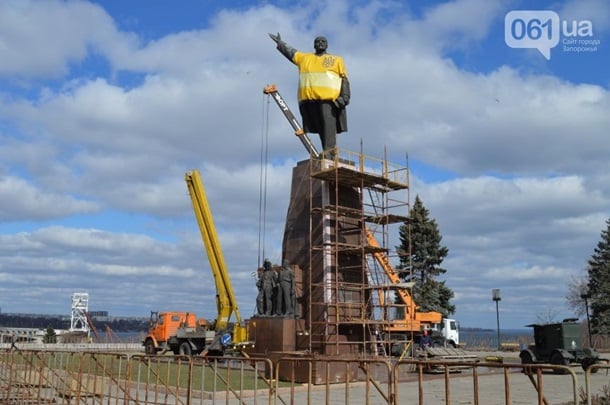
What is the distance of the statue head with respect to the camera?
2361cm

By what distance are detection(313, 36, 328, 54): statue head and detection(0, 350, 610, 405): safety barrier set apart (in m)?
11.8

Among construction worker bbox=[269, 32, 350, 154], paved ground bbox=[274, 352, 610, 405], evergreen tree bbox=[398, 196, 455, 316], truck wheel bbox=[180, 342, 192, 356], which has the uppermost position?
construction worker bbox=[269, 32, 350, 154]

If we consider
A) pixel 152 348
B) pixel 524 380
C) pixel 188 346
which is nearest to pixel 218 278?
pixel 188 346

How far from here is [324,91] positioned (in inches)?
912

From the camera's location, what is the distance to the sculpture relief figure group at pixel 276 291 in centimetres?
2036

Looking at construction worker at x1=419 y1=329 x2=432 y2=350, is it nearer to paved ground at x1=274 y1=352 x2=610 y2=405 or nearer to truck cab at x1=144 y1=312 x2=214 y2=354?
paved ground at x1=274 y1=352 x2=610 y2=405

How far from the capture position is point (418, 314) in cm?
2941

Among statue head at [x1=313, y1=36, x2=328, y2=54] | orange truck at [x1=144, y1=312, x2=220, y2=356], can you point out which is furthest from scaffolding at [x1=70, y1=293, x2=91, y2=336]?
statue head at [x1=313, y1=36, x2=328, y2=54]

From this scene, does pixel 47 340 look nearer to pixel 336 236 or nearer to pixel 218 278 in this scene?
pixel 218 278

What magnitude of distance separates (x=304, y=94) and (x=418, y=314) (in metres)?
12.3

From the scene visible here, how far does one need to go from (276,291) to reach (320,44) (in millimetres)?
9452

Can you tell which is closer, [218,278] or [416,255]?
[218,278]

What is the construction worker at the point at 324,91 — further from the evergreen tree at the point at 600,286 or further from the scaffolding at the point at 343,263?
the evergreen tree at the point at 600,286

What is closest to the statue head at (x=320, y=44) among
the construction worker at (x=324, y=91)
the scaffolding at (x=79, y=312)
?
the construction worker at (x=324, y=91)
